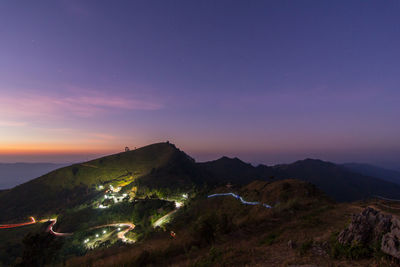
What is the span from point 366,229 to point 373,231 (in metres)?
0.36

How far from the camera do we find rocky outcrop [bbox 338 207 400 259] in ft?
22.2

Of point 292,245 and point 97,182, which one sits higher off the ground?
point 292,245

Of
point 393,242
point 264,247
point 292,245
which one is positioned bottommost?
point 264,247

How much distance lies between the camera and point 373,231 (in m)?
8.01

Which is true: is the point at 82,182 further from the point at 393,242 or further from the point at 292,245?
the point at 393,242

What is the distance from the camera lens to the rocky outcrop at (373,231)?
6766 millimetres

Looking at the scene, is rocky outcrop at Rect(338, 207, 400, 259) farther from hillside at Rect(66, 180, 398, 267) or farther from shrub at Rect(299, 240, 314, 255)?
shrub at Rect(299, 240, 314, 255)

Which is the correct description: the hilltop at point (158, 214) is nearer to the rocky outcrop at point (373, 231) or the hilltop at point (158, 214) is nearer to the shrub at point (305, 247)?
the shrub at point (305, 247)

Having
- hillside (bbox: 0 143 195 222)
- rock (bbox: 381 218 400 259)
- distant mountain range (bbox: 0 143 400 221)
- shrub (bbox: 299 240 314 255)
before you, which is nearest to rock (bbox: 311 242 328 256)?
shrub (bbox: 299 240 314 255)

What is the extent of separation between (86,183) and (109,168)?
881 inches

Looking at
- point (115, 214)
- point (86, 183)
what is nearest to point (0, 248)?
point (115, 214)

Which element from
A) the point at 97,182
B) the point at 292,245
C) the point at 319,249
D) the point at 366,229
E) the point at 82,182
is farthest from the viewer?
the point at 82,182

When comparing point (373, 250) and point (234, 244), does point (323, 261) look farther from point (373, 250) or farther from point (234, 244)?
point (234, 244)

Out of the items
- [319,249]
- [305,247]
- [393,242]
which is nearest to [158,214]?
[305,247]
